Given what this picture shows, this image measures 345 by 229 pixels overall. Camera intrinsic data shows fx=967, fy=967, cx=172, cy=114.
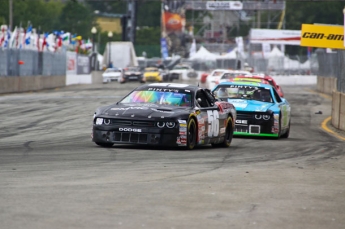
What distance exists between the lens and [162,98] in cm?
1695

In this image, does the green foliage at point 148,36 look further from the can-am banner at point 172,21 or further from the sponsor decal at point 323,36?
the sponsor decal at point 323,36

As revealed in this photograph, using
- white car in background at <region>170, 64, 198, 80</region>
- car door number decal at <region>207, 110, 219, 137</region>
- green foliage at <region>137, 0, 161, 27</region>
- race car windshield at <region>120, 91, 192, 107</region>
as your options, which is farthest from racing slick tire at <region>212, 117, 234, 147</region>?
green foliage at <region>137, 0, 161, 27</region>

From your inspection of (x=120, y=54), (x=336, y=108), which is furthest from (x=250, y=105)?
(x=120, y=54)

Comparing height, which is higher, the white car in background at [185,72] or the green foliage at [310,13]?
the green foliage at [310,13]

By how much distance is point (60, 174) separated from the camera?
1180cm

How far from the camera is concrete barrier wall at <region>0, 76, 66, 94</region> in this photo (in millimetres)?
45434

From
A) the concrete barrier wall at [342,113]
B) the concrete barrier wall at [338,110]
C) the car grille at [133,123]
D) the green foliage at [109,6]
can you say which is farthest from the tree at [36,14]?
the car grille at [133,123]

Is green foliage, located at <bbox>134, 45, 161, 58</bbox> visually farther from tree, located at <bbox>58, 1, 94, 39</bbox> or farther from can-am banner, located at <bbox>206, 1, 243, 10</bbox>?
can-am banner, located at <bbox>206, 1, 243, 10</bbox>

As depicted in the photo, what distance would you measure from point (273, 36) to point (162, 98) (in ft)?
307

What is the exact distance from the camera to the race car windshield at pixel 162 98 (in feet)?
55.3

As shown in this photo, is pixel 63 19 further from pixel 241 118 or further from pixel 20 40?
pixel 241 118

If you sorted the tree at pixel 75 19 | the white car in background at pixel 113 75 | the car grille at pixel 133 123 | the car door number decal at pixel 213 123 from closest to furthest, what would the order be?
the car grille at pixel 133 123, the car door number decal at pixel 213 123, the white car in background at pixel 113 75, the tree at pixel 75 19

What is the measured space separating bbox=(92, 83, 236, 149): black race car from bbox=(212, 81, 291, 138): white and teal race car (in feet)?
9.79

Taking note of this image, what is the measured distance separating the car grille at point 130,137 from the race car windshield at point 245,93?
584cm
